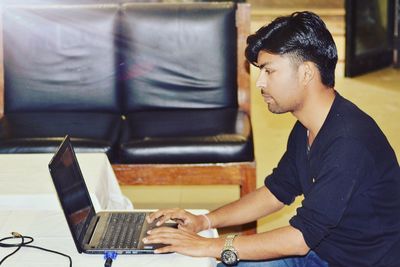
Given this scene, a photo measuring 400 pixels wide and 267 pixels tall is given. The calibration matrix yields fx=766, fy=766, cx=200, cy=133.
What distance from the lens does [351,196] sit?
183 centimetres

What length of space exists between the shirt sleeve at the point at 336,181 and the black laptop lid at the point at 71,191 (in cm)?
58

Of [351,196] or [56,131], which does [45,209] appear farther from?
[56,131]

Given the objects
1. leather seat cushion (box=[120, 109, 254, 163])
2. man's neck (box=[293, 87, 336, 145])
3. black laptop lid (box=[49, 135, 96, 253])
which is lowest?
leather seat cushion (box=[120, 109, 254, 163])

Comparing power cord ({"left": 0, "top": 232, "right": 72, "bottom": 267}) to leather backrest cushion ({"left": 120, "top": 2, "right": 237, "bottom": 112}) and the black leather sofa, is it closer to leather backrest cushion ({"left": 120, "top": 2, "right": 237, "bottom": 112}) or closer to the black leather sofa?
the black leather sofa

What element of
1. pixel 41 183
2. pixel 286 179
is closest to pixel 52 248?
pixel 41 183

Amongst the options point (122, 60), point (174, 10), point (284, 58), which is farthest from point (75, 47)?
point (284, 58)

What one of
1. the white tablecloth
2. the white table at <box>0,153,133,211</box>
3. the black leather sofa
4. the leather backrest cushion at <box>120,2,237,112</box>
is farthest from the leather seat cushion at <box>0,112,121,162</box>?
the white tablecloth

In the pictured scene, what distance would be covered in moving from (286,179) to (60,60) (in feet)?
6.41

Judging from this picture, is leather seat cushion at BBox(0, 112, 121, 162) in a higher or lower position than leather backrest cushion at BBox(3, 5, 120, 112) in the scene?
lower

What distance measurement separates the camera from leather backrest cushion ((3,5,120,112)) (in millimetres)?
3818

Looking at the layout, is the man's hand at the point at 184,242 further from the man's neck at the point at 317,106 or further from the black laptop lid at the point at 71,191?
the man's neck at the point at 317,106

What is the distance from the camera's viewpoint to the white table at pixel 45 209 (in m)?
1.86

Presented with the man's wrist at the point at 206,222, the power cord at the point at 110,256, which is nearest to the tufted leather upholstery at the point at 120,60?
the man's wrist at the point at 206,222

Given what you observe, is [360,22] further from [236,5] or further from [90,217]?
[90,217]
